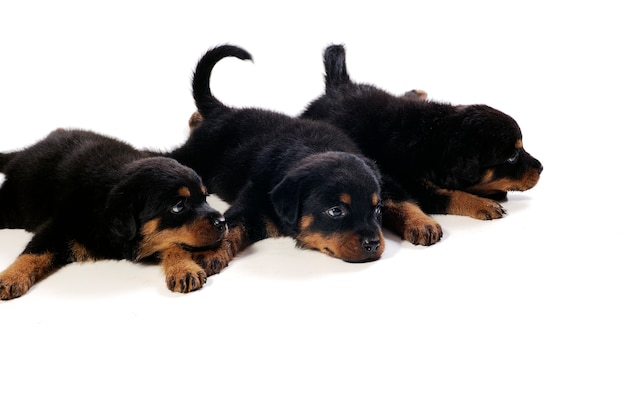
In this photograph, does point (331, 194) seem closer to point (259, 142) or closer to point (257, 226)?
point (257, 226)

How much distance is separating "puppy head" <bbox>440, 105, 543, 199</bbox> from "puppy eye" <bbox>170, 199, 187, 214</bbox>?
6.75ft

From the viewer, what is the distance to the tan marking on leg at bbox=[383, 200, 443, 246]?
5156 mm

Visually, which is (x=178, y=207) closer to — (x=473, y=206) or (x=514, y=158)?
(x=473, y=206)

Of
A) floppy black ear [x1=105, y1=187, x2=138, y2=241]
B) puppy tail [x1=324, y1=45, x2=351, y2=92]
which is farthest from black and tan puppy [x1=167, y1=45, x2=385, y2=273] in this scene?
puppy tail [x1=324, y1=45, x2=351, y2=92]

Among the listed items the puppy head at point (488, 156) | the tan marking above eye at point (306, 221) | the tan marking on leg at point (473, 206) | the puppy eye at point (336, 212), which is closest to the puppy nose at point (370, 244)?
the puppy eye at point (336, 212)

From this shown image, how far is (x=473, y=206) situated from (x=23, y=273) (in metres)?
3.13

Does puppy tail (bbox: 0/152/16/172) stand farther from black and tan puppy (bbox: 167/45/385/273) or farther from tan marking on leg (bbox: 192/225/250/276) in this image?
tan marking on leg (bbox: 192/225/250/276)

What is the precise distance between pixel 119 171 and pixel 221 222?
0.80 metres

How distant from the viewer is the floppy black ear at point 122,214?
471 centimetres

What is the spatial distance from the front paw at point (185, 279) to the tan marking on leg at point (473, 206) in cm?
205

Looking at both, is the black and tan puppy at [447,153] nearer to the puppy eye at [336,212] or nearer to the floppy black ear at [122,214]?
the puppy eye at [336,212]

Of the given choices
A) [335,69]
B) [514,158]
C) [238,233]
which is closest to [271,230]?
[238,233]

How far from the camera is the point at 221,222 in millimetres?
4824

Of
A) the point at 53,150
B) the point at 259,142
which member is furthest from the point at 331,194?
the point at 53,150
